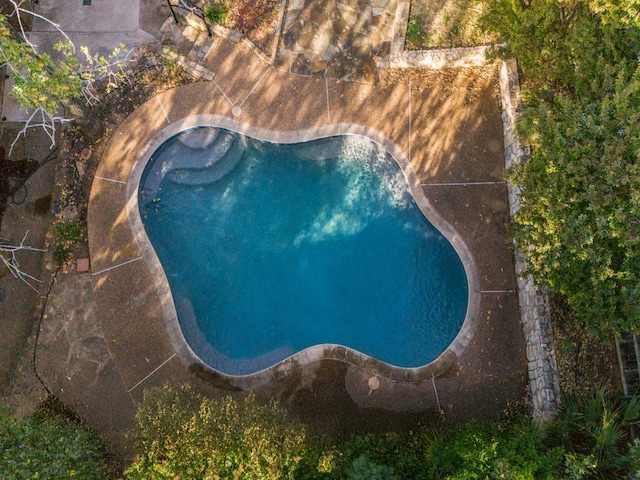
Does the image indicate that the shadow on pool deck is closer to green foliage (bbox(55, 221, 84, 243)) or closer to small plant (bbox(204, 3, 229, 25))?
green foliage (bbox(55, 221, 84, 243))

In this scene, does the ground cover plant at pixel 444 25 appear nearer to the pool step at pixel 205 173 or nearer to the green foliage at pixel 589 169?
the green foliage at pixel 589 169

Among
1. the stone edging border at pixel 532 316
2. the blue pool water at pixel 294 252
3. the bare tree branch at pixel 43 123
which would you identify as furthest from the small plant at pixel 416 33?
the bare tree branch at pixel 43 123

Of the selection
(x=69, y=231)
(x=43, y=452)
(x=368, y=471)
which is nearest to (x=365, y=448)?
(x=368, y=471)

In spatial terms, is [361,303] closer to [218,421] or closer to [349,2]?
[218,421]

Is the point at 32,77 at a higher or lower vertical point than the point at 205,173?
higher

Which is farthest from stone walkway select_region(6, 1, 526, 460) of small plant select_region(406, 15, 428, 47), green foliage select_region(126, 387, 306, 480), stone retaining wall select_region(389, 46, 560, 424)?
green foliage select_region(126, 387, 306, 480)

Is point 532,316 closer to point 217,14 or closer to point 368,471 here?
point 368,471
